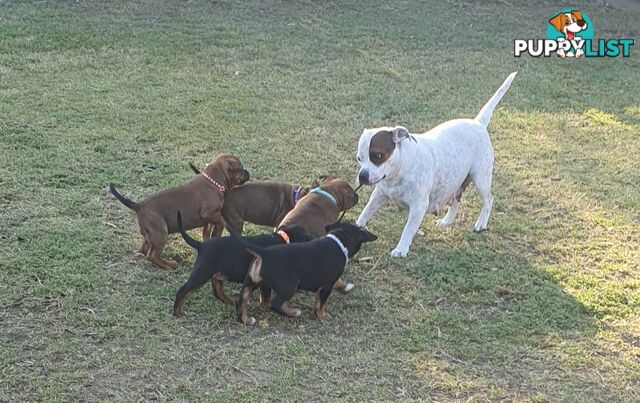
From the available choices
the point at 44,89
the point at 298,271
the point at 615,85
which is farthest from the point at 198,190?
the point at 615,85

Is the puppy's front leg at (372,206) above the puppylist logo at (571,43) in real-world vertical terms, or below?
above

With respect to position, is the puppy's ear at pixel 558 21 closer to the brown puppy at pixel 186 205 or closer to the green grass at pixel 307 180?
the green grass at pixel 307 180

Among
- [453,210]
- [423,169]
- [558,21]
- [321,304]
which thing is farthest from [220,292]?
[558,21]

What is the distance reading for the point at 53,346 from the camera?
4133 mm

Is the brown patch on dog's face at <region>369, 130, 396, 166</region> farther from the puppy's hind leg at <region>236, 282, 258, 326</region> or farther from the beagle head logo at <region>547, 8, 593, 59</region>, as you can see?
the beagle head logo at <region>547, 8, 593, 59</region>

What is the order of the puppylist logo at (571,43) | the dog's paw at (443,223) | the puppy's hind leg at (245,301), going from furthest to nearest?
1. the puppylist logo at (571,43)
2. the dog's paw at (443,223)
3. the puppy's hind leg at (245,301)

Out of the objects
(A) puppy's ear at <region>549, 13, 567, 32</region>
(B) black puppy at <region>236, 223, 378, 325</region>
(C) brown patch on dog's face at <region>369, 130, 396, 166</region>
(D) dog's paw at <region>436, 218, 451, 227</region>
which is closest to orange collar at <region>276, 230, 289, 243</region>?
(B) black puppy at <region>236, 223, 378, 325</region>

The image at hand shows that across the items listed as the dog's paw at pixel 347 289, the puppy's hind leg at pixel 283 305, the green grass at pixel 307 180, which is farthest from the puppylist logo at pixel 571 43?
the puppy's hind leg at pixel 283 305

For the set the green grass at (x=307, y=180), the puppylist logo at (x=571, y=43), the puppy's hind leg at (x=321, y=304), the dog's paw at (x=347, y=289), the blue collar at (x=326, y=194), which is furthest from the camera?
the puppylist logo at (x=571, y=43)

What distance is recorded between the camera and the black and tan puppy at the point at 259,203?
17.4 ft

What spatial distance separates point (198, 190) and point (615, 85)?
258 inches

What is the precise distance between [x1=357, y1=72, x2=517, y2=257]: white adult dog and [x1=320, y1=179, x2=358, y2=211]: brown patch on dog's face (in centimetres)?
11

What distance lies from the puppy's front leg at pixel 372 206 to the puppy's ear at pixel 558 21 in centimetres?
763

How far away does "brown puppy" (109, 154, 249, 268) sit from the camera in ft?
16.1
